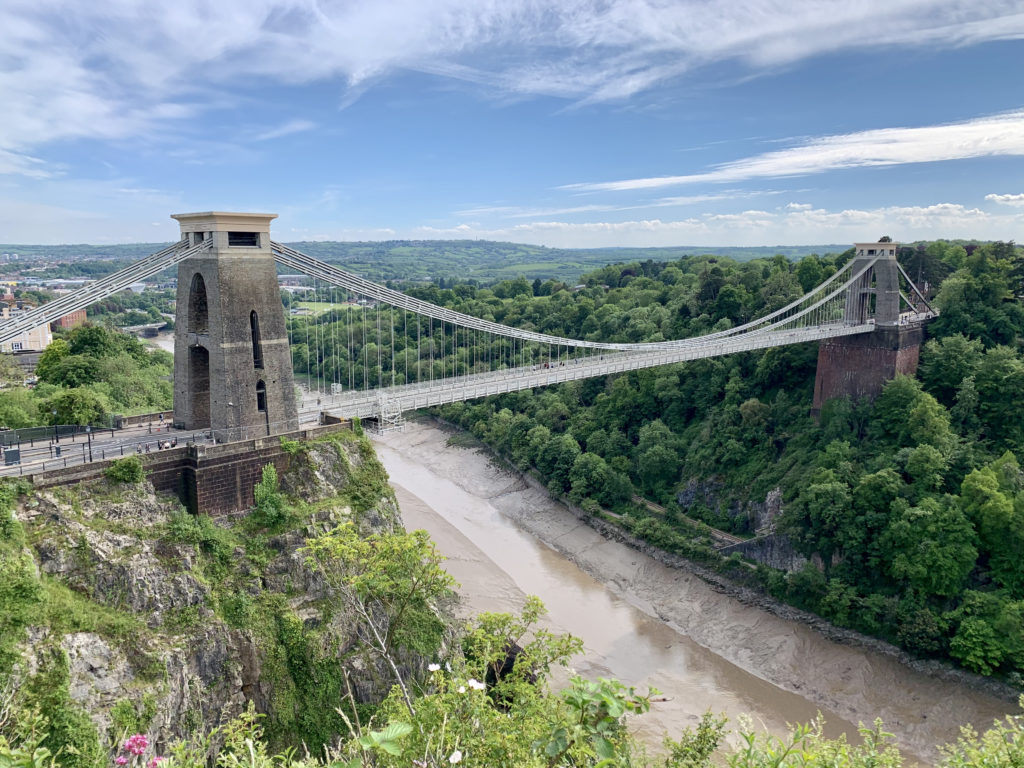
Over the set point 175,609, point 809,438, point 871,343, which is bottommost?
point 809,438

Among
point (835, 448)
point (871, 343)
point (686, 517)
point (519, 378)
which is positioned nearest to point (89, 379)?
point (519, 378)

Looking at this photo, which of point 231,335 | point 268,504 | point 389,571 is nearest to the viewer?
point 389,571

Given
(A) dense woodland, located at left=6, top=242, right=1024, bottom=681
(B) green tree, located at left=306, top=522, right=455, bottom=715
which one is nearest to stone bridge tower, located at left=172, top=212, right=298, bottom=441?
(A) dense woodland, located at left=6, top=242, right=1024, bottom=681

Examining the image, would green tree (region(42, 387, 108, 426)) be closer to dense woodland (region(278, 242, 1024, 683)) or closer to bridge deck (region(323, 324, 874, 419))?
bridge deck (region(323, 324, 874, 419))

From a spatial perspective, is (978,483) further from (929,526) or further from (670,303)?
(670,303)

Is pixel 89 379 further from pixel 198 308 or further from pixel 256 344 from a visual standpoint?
pixel 256 344
